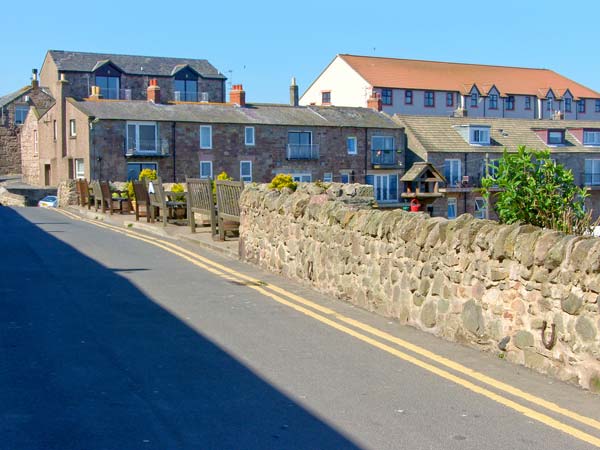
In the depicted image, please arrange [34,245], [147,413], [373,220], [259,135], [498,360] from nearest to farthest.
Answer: [147,413]
[498,360]
[373,220]
[34,245]
[259,135]

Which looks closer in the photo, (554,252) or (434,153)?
(554,252)

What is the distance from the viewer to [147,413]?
21.0 feet

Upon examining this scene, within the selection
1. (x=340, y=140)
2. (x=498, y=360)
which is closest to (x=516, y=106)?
(x=340, y=140)

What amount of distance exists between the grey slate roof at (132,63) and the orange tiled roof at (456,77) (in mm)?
17393

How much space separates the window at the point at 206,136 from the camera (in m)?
57.8

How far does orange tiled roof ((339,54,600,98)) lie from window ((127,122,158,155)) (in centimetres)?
3454

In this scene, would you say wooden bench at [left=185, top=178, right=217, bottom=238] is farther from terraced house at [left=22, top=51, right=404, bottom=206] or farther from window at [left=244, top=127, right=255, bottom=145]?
window at [left=244, top=127, right=255, bottom=145]

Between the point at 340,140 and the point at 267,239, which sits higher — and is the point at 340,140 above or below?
above

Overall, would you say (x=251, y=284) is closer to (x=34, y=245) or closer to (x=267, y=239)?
(x=267, y=239)

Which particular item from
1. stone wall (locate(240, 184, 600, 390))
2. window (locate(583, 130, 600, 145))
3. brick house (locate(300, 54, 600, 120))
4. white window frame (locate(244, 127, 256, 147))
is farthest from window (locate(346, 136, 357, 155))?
stone wall (locate(240, 184, 600, 390))

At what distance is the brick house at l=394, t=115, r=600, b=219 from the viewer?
66625 millimetres

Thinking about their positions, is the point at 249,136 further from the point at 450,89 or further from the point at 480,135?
the point at 450,89

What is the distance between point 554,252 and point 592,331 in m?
0.81

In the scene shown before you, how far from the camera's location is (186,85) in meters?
76.9
